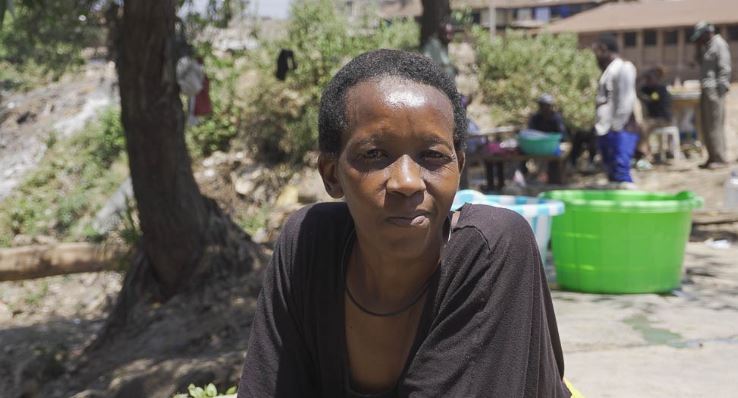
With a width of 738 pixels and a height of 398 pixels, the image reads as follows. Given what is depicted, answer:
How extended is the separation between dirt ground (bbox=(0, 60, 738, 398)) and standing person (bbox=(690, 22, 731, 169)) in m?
3.63

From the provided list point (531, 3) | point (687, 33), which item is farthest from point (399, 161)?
point (531, 3)

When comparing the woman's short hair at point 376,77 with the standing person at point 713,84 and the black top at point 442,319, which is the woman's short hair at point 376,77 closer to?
the black top at point 442,319

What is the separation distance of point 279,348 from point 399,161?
1.75ft

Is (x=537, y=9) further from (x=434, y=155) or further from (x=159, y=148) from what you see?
(x=434, y=155)

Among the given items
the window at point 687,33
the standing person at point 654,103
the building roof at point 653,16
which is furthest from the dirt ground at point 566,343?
the window at point 687,33

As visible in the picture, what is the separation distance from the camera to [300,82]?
12648 millimetres

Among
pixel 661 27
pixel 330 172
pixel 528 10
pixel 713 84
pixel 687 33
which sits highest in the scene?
pixel 528 10

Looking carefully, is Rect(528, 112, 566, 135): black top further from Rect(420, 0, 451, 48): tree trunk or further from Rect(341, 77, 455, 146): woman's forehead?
Rect(341, 77, 455, 146): woman's forehead

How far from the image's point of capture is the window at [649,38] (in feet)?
80.9

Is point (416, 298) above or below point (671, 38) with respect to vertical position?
below

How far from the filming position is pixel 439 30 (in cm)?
874

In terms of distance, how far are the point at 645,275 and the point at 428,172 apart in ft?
13.2

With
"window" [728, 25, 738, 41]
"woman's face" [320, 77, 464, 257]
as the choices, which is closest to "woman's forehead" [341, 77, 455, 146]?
"woman's face" [320, 77, 464, 257]

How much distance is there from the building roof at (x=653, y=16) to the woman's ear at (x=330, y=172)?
21468 millimetres
